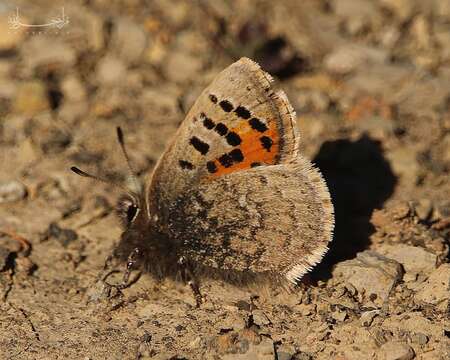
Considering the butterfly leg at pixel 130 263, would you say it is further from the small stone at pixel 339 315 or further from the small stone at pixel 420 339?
the small stone at pixel 420 339

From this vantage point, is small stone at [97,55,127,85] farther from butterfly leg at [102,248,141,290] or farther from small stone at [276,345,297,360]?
small stone at [276,345,297,360]

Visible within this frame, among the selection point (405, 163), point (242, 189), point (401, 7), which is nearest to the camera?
point (242, 189)

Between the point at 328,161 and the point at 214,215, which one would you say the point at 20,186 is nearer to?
the point at 214,215

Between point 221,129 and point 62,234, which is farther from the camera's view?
point 62,234

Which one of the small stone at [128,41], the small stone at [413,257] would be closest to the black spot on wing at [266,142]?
the small stone at [413,257]

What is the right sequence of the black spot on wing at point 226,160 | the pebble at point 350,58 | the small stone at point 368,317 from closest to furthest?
the small stone at point 368,317
the black spot on wing at point 226,160
the pebble at point 350,58

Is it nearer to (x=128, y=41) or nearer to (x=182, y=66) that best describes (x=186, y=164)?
(x=182, y=66)

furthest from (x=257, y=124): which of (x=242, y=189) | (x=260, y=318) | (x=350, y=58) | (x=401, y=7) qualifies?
(x=401, y=7)
